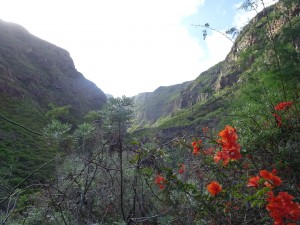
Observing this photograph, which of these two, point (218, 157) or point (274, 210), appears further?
point (218, 157)

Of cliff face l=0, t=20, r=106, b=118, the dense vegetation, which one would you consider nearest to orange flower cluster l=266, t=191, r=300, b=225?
the dense vegetation

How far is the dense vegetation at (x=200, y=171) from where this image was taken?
9.87 feet

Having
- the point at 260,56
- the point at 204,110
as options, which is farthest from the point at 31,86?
the point at 260,56

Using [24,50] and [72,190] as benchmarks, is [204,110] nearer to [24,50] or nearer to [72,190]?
[24,50]

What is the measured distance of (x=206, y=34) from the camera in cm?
618

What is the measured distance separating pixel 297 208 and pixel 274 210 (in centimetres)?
16

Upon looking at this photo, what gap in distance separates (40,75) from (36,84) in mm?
5962

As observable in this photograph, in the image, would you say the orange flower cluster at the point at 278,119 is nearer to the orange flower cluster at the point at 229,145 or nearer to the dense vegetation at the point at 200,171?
the dense vegetation at the point at 200,171

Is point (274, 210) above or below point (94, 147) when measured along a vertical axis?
below

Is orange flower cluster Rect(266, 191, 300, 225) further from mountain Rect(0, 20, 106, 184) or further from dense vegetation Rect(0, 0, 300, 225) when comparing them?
mountain Rect(0, 20, 106, 184)

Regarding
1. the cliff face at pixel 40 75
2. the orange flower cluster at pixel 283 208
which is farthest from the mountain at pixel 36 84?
the orange flower cluster at pixel 283 208

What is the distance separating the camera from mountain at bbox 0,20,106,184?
204ft

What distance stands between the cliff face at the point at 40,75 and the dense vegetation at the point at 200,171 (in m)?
65.0

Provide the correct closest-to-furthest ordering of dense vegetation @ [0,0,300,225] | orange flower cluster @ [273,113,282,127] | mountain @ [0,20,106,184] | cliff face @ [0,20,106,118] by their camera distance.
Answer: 1. dense vegetation @ [0,0,300,225]
2. orange flower cluster @ [273,113,282,127]
3. mountain @ [0,20,106,184]
4. cliff face @ [0,20,106,118]
